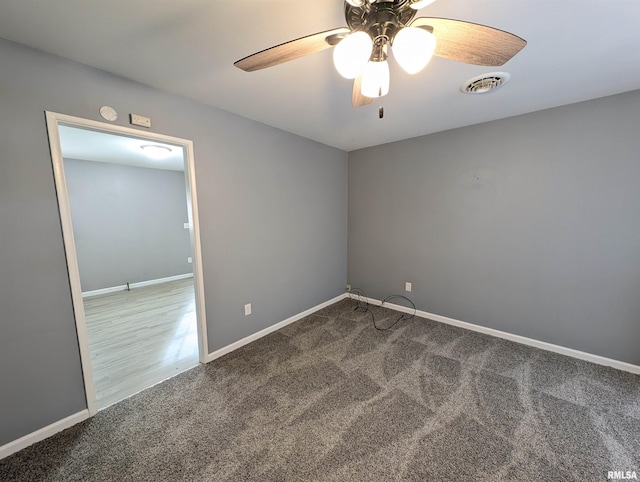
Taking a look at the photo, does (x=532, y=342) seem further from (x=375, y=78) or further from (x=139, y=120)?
(x=139, y=120)

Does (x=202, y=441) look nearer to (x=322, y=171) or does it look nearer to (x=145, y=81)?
(x=145, y=81)

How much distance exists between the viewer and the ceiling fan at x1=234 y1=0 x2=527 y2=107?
83cm

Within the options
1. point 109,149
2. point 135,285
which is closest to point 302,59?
point 109,149

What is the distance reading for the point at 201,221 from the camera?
2139 mm

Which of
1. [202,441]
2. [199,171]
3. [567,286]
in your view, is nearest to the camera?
[202,441]

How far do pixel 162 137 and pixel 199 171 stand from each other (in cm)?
35

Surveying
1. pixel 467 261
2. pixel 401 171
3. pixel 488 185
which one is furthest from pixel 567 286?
pixel 401 171

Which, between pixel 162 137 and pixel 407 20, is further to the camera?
pixel 162 137

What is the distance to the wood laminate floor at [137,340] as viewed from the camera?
2.06 meters

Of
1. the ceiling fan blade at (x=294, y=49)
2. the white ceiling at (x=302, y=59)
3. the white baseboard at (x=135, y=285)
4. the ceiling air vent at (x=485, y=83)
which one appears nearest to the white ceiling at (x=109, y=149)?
the white ceiling at (x=302, y=59)

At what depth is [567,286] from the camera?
7.47 ft

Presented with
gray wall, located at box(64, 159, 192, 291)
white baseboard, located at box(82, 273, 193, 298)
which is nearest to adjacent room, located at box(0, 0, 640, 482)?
gray wall, located at box(64, 159, 192, 291)

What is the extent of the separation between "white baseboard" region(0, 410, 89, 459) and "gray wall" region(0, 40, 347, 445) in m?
0.03

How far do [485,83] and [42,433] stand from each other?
377 centimetres
